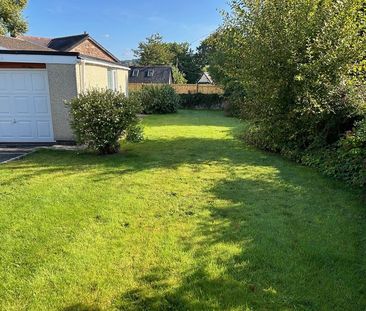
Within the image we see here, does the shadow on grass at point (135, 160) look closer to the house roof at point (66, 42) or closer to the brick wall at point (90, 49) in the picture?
the brick wall at point (90, 49)

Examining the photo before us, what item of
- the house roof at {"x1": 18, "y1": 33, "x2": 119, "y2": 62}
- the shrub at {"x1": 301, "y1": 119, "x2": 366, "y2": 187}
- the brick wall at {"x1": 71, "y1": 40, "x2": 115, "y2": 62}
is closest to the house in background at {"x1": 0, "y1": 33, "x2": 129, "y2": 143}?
the shrub at {"x1": 301, "y1": 119, "x2": 366, "y2": 187}

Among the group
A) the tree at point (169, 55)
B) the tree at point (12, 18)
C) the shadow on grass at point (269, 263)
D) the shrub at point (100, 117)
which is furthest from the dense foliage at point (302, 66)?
the tree at point (169, 55)

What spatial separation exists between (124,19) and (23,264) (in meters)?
22.6

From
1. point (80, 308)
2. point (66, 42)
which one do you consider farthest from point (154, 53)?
point (80, 308)

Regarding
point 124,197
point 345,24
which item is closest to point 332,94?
point 345,24

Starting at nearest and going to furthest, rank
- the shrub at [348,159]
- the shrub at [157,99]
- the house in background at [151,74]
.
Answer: the shrub at [348,159] < the shrub at [157,99] < the house in background at [151,74]

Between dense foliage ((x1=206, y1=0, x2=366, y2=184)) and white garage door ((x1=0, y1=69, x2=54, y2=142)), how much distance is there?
6.41m

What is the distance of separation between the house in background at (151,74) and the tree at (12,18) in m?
16.6

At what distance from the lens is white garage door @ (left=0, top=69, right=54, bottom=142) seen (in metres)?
10.0

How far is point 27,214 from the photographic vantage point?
190 inches

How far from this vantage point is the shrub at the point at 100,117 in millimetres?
8180

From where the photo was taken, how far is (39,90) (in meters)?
10.1

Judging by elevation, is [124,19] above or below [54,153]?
above

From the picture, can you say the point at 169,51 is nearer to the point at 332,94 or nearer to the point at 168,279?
the point at 332,94
